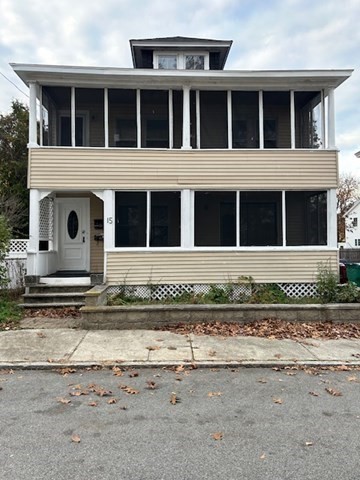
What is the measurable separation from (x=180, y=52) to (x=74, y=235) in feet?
23.9

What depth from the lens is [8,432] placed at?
348 centimetres

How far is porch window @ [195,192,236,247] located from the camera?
9.99m

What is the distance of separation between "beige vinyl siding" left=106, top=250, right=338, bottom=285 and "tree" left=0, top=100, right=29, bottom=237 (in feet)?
20.3

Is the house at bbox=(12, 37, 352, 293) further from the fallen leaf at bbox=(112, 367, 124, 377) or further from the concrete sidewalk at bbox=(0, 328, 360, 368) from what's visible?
the fallen leaf at bbox=(112, 367, 124, 377)

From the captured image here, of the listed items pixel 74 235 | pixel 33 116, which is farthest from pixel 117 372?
pixel 33 116

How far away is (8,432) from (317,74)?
10330mm

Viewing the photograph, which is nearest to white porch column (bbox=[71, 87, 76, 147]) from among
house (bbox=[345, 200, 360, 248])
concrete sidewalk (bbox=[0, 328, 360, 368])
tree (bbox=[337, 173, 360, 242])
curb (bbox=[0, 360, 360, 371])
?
concrete sidewalk (bbox=[0, 328, 360, 368])

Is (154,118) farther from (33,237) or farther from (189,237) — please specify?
(33,237)

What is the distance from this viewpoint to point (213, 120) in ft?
34.1

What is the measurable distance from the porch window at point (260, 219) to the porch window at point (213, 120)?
164 cm

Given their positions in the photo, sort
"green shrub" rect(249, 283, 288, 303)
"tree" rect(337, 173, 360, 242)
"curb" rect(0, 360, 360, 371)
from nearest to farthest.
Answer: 1. "curb" rect(0, 360, 360, 371)
2. "green shrub" rect(249, 283, 288, 303)
3. "tree" rect(337, 173, 360, 242)

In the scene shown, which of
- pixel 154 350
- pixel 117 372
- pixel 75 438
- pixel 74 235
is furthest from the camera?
pixel 74 235

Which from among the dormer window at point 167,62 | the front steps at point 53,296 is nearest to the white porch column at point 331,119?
the dormer window at point 167,62

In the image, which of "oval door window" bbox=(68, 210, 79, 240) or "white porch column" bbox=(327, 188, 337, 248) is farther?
"oval door window" bbox=(68, 210, 79, 240)
